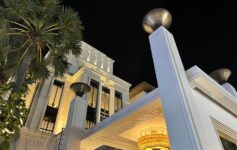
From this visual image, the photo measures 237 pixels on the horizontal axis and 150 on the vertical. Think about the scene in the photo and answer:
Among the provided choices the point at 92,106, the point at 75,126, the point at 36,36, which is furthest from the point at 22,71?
the point at 92,106

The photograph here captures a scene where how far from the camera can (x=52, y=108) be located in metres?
13.3

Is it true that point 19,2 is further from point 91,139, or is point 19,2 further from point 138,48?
point 138,48

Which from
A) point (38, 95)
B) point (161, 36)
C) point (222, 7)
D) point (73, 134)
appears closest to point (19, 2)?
point (73, 134)

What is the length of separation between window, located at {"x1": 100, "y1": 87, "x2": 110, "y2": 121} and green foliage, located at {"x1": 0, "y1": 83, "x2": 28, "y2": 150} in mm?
10541

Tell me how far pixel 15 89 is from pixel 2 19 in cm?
232

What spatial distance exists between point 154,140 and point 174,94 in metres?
1.64

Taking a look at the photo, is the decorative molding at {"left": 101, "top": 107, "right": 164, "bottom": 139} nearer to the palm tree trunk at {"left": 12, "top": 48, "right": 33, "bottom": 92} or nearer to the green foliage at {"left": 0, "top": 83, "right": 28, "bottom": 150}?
the green foliage at {"left": 0, "top": 83, "right": 28, "bottom": 150}

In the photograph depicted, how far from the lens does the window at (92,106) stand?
1384 cm

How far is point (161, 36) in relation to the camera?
3.71m

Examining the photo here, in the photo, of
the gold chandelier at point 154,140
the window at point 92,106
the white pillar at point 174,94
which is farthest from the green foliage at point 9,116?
the window at point 92,106

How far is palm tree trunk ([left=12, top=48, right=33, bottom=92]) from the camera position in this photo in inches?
200

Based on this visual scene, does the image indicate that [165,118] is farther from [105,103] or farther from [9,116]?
[105,103]

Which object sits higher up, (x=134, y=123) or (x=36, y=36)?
(x=36, y=36)

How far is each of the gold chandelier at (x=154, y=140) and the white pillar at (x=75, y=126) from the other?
61.4 inches
